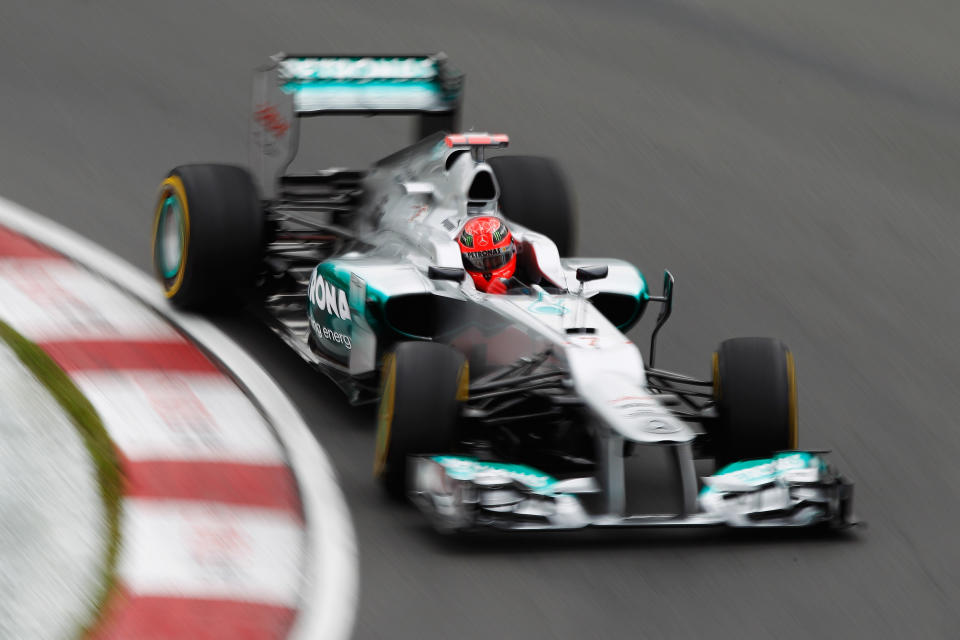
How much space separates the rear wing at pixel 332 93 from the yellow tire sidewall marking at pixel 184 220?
1.71ft

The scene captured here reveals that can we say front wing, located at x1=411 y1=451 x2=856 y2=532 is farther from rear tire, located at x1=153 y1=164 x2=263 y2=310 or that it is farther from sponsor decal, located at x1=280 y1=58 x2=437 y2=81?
sponsor decal, located at x1=280 y1=58 x2=437 y2=81

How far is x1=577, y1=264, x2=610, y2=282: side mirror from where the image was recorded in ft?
→ 30.2

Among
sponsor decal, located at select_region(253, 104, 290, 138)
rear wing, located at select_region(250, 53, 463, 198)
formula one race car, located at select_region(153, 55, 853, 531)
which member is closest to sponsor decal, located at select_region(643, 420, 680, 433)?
formula one race car, located at select_region(153, 55, 853, 531)

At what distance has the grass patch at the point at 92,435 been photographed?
23.9ft

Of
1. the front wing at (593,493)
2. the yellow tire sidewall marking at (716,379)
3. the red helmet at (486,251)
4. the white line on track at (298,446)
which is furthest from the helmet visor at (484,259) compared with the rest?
the front wing at (593,493)

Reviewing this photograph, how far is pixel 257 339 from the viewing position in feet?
35.2

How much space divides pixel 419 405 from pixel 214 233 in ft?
9.16

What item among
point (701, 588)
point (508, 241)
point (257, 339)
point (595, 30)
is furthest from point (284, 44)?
point (701, 588)

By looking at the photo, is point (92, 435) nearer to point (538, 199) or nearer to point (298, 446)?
point (298, 446)

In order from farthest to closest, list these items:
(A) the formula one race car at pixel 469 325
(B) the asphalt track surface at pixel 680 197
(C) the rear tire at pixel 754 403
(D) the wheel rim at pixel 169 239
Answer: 1. (D) the wheel rim at pixel 169 239
2. (C) the rear tire at pixel 754 403
3. (A) the formula one race car at pixel 469 325
4. (B) the asphalt track surface at pixel 680 197

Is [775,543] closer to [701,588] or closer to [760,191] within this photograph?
[701,588]

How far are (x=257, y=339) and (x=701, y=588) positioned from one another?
399 centimetres

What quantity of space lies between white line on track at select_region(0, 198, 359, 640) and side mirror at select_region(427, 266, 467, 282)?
1.05m

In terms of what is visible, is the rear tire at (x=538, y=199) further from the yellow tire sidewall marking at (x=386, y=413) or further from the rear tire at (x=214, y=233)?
the yellow tire sidewall marking at (x=386, y=413)
